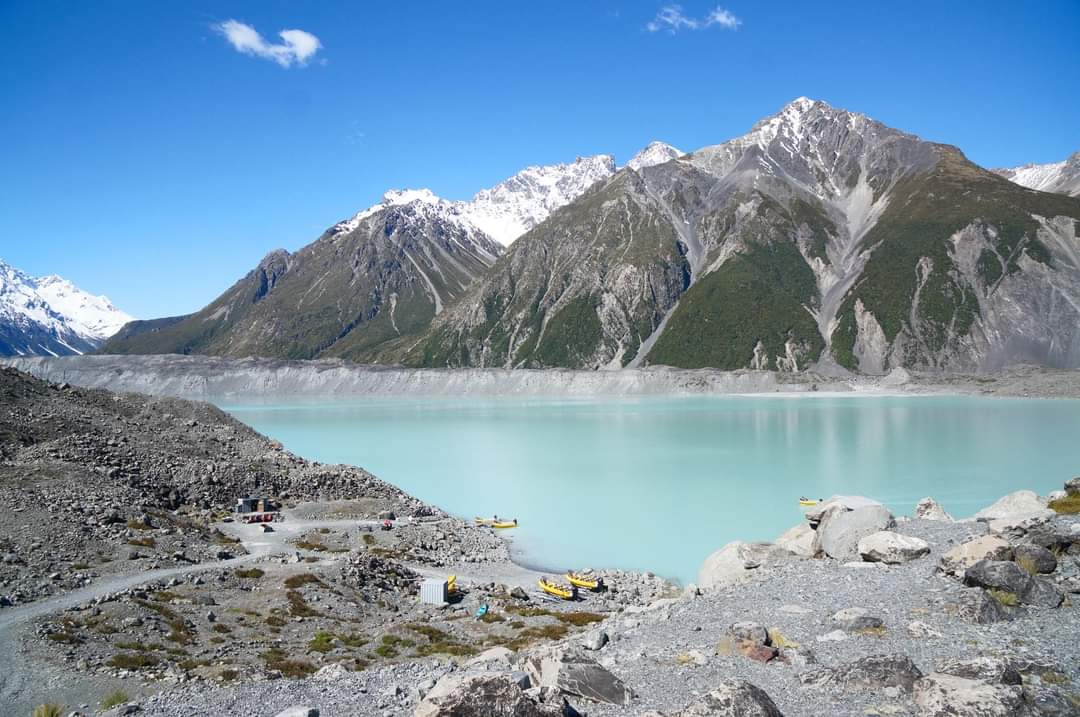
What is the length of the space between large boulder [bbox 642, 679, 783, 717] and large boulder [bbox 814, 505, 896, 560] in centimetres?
994

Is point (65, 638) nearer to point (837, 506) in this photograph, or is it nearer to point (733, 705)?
point (733, 705)

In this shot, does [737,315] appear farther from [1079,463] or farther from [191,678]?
[191,678]

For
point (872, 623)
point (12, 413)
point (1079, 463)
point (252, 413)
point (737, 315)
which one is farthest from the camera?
point (737, 315)

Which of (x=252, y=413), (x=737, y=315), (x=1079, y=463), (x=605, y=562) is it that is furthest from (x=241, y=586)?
(x=737, y=315)

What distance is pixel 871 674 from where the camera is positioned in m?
10.6

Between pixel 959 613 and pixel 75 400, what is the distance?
166 feet

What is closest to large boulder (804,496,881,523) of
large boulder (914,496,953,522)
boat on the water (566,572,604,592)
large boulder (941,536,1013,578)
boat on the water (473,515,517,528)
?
large boulder (914,496,953,522)

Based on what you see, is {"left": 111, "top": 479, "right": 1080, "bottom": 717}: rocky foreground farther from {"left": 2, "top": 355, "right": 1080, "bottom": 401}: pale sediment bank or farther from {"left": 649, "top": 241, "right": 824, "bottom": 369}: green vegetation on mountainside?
{"left": 649, "top": 241, "right": 824, "bottom": 369}: green vegetation on mountainside

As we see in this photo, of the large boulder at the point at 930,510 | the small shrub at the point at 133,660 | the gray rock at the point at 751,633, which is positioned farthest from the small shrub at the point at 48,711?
the large boulder at the point at 930,510

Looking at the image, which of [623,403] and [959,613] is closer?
[959,613]

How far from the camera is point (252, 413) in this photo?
127 meters

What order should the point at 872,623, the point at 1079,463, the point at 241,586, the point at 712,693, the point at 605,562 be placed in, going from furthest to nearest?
the point at 1079,463
the point at 605,562
the point at 241,586
the point at 872,623
the point at 712,693

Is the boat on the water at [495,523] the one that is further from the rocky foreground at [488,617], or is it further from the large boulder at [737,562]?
the large boulder at [737,562]

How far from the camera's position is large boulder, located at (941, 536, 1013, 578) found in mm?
14781
